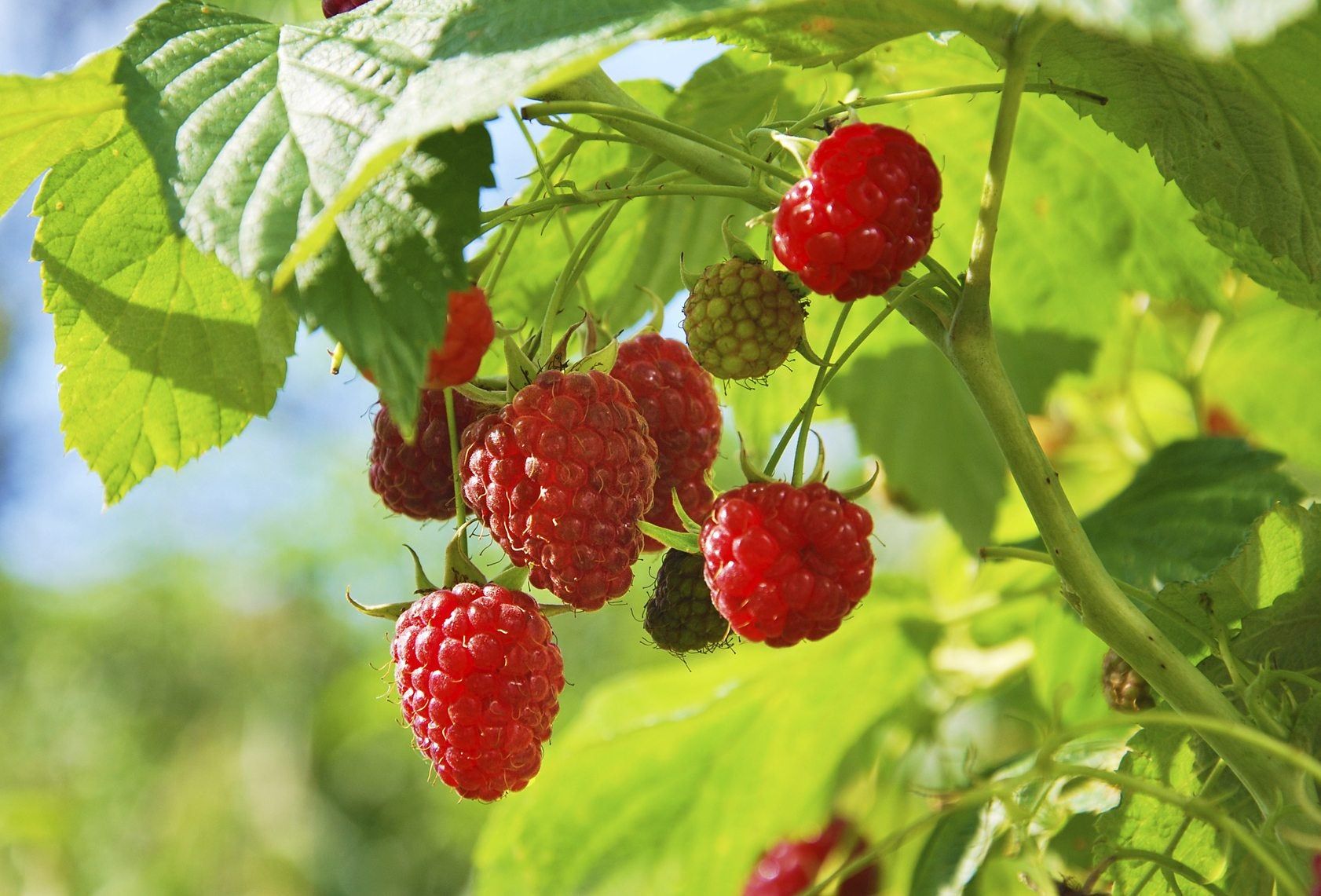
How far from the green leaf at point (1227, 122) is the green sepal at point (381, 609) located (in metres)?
0.57

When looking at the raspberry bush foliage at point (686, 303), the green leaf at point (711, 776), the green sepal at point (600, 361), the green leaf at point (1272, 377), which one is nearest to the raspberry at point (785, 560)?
the raspberry bush foliage at point (686, 303)

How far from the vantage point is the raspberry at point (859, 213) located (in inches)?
26.0

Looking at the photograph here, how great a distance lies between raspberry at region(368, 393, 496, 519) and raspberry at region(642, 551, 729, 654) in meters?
0.17

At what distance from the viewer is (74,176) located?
771 mm

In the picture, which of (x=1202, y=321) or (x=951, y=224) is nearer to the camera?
(x=951, y=224)

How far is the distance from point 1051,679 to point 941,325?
0.78 meters

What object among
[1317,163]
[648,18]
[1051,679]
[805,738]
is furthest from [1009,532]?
[648,18]

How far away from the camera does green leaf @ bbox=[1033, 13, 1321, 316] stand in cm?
71

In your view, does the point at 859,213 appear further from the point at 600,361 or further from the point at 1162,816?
the point at 1162,816

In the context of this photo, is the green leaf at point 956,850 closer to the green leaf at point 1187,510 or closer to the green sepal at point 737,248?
the green leaf at point 1187,510

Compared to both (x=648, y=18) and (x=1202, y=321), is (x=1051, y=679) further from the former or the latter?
(x=648, y=18)

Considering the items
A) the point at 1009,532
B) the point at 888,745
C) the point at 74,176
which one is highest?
the point at 74,176

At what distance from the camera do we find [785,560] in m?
0.76

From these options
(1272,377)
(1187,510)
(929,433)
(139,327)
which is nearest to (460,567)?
(139,327)
